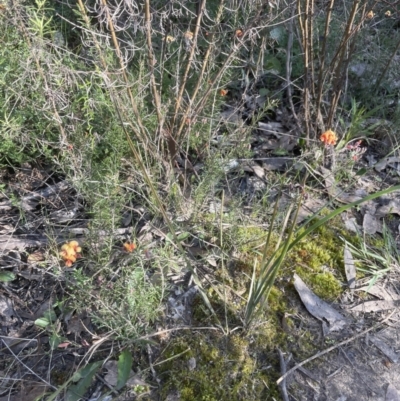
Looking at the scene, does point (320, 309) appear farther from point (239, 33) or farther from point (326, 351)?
point (239, 33)

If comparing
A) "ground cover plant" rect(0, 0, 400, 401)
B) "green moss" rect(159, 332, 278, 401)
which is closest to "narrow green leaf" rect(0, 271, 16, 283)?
"ground cover plant" rect(0, 0, 400, 401)

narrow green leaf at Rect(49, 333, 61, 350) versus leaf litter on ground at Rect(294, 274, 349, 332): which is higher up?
leaf litter on ground at Rect(294, 274, 349, 332)

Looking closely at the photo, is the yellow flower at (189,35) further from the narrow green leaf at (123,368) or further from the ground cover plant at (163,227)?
the narrow green leaf at (123,368)

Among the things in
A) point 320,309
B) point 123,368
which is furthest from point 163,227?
point 320,309

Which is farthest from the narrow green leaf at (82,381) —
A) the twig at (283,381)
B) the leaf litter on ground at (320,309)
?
the leaf litter on ground at (320,309)

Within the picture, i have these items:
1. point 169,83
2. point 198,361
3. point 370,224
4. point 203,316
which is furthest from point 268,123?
point 198,361

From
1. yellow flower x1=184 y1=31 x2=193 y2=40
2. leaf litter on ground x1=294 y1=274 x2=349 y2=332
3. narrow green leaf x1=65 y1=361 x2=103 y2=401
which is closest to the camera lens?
narrow green leaf x1=65 y1=361 x2=103 y2=401

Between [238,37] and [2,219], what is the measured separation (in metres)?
1.37

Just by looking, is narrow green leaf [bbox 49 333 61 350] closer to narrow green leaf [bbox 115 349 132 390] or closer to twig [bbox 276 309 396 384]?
narrow green leaf [bbox 115 349 132 390]

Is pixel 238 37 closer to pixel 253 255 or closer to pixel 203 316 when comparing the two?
pixel 253 255

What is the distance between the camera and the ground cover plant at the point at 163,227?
1.68 metres

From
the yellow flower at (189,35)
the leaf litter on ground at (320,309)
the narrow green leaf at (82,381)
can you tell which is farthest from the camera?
the leaf litter on ground at (320,309)

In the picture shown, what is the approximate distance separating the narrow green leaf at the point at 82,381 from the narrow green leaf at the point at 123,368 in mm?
87

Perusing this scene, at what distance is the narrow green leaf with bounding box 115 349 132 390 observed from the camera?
1.63m
